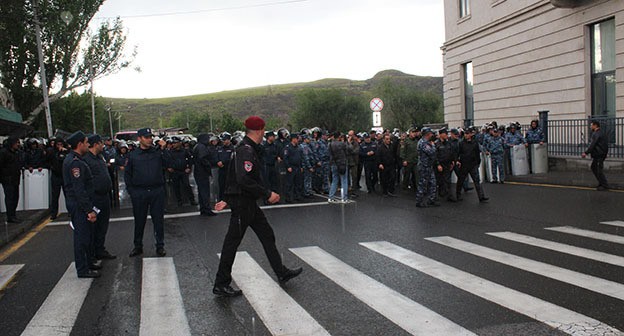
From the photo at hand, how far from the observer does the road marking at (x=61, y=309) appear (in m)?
4.82

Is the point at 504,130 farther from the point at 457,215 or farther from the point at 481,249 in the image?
the point at 481,249

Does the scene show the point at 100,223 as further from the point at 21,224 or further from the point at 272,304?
the point at 21,224

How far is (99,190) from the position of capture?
24.7ft

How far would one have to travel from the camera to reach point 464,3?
103 feet

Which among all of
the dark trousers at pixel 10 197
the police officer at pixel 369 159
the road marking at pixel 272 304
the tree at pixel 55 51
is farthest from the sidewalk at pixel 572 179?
the tree at pixel 55 51

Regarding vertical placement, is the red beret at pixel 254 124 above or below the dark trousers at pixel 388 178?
above

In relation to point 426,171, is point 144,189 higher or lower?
higher

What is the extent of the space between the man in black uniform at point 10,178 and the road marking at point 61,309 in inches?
226

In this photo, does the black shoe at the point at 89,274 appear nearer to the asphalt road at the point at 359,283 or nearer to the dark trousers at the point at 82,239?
the dark trousers at the point at 82,239

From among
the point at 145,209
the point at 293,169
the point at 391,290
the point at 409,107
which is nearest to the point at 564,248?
the point at 391,290

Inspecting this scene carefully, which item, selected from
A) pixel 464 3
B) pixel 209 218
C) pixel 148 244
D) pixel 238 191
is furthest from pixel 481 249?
pixel 464 3

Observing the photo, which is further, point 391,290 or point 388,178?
point 388,178

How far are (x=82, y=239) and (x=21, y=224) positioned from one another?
5.35 metres

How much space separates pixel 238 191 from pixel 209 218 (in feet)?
20.2
